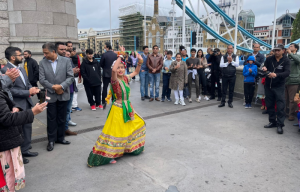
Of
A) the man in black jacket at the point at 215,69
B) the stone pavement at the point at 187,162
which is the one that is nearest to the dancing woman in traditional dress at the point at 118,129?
the stone pavement at the point at 187,162

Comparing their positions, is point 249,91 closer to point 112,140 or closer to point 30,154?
point 112,140

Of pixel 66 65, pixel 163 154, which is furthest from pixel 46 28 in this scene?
pixel 163 154

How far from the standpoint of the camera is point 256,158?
384 cm

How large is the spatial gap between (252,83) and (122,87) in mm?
5002

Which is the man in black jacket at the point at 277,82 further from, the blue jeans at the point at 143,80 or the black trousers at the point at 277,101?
the blue jeans at the point at 143,80

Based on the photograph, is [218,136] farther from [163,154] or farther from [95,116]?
[95,116]

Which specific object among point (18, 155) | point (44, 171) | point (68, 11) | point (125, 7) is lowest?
point (44, 171)

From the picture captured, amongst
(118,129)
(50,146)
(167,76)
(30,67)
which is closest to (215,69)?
(167,76)

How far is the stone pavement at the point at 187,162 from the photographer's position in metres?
3.07

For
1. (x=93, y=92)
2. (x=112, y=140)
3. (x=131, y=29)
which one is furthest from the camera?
(x=131, y=29)

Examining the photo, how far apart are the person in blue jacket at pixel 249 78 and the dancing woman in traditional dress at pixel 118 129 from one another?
4.63 meters

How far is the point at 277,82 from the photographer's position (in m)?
5.16

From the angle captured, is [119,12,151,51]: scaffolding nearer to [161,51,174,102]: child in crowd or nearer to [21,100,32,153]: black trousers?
[161,51,174,102]: child in crowd

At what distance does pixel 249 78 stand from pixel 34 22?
716cm
